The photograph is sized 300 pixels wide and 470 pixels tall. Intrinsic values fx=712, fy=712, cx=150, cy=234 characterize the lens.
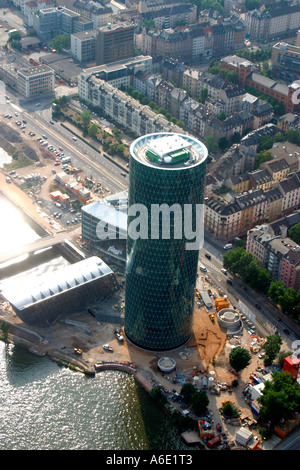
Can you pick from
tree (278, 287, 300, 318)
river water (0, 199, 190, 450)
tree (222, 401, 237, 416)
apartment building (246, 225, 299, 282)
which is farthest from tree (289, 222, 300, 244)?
river water (0, 199, 190, 450)

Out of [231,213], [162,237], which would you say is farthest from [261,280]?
[162,237]

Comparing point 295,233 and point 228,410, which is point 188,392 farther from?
point 295,233

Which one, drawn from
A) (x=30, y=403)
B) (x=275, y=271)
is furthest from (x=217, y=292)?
(x=30, y=403)

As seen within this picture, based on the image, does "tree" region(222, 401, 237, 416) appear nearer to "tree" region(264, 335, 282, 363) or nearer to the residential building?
"tree" region(264, 335, 282, 363)

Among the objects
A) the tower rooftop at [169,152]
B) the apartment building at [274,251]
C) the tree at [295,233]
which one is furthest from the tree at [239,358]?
the tree at [295,233]

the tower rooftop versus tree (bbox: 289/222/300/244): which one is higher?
the tower rooftop

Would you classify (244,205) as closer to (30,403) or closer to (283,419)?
(283,419)

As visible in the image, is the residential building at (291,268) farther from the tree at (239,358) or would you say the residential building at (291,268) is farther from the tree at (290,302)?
the tree at (239,358)
